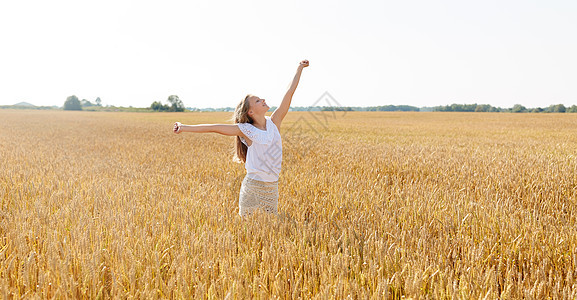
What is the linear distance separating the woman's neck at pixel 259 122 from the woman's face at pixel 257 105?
0.07 meters

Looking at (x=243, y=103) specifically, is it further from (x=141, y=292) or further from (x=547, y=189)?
(x=547, y=189)

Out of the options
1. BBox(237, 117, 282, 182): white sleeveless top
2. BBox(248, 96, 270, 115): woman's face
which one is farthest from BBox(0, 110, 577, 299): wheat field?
BBox(248, 96, 270, 115): woman's face

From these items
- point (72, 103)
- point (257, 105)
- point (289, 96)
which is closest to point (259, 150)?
point (257, 105)

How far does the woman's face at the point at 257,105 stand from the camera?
349 cm

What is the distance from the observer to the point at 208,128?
310 cm

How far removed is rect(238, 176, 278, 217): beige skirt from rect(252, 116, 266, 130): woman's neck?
56cm

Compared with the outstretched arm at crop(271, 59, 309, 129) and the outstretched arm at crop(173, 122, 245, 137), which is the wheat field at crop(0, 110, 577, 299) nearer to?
the outstretched arm at crop(173, 122, 245, 137)

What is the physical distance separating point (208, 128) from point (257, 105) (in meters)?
0.60

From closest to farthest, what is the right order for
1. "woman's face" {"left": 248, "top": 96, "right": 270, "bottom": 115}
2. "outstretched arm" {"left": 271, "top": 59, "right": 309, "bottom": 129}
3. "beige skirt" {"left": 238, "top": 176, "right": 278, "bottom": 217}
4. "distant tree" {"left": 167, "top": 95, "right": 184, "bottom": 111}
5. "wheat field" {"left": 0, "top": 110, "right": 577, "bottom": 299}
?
"wheat field" {"left": 0, "top": 110, "right": 577, "bottom": 299} → "woman's face" {"left": 248, "top": 96, "right": 270, "bottom": 115} → "beige skirt" {"left": 238, "top": 176, "right": 278, "bottom": 217} → "outstretched arm" {"left": 271, "top": 59, "right": 309, "bottom": 129} → "distant tree" {"left": 167, "top": 95, "right": 184, "bottom": 111}

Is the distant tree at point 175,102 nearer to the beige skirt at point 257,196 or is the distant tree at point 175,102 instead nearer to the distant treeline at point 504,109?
the distant treeline at point 504,109

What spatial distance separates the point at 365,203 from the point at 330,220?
0.67m

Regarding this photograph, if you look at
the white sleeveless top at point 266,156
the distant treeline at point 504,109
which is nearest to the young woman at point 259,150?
the white sleeveless top at point 266,156

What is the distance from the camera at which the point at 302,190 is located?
4875 millimetres

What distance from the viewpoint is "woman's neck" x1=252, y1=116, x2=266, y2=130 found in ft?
11.7
